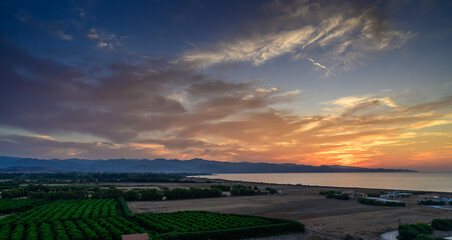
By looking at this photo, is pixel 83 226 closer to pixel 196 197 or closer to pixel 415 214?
pixel 196 197

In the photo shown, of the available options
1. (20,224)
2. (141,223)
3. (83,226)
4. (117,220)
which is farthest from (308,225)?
(20,224)

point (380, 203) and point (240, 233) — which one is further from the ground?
point (380, 203)

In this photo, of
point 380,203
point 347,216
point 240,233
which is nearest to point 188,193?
point 347,216

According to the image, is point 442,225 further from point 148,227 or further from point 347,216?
point 148,227

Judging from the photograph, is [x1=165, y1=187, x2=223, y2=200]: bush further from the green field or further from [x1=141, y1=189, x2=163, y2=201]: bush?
the green field

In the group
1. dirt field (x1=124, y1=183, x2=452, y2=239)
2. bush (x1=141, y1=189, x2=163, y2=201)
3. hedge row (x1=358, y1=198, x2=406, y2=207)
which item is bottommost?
bush (x1=141, y1=189, x2=163, y2=201)

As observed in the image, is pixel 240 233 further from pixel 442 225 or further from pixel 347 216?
pixel 442 225

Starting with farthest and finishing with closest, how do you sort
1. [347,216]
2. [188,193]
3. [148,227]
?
[188,193] → [347,216] → [148,227]

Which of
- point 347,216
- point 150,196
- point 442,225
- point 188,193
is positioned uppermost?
point 442,225

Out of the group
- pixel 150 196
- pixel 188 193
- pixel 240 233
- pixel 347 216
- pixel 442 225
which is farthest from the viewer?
pixel 188 193

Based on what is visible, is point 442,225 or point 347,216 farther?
point 347,216

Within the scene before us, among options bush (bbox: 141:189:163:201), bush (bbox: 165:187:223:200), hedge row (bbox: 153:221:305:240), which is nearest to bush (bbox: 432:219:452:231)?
hedge row (bbox: 153:221:305:240)

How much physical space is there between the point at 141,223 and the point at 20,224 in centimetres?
1897

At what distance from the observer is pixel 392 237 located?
137ft
